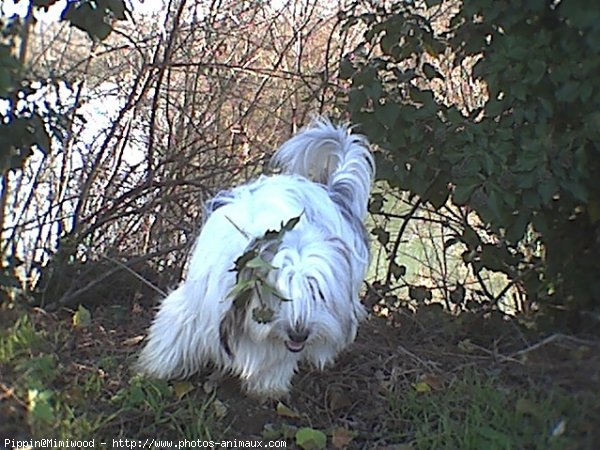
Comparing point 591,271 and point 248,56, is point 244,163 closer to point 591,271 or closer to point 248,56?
point 248,56

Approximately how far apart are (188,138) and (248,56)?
615 millimetres

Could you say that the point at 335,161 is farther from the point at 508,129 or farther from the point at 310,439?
the point at 310,439

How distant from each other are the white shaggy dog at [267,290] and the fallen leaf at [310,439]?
34cm

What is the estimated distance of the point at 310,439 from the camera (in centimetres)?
402

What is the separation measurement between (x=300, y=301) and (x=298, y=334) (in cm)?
15

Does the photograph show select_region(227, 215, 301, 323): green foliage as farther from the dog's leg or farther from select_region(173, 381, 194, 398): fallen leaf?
select_region(173, 381, 194, 398): fallen leaf

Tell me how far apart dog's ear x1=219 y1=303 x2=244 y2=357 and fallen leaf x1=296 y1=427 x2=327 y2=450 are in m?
0.47

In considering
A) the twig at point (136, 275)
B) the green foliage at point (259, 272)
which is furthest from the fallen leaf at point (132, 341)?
the green foliage at point (259, 272)

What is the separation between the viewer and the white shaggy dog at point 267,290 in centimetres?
401

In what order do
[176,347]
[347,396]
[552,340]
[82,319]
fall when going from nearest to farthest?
1. [176,347]
2. [347,396]
3. [552,340]
4. [82,319]

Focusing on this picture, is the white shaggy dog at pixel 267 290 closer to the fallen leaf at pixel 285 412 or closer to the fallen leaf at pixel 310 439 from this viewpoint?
the fallen leaf at pixel 285 412

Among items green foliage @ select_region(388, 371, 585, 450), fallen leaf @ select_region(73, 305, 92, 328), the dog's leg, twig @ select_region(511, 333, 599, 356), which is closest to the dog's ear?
the dog's leg

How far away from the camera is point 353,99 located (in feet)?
16.6

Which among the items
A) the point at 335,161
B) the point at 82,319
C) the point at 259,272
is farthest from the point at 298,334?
the point at 82,319
